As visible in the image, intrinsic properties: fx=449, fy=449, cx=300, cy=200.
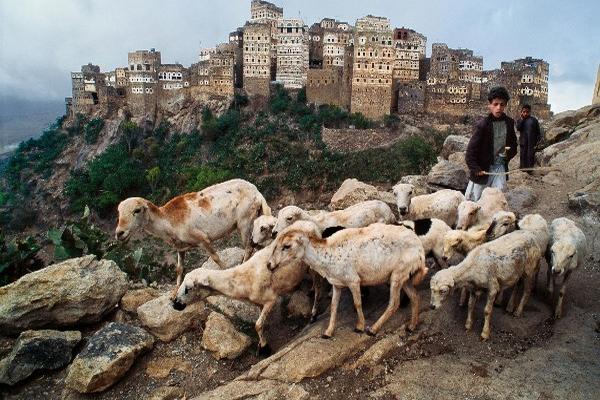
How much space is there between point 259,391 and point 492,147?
573cm

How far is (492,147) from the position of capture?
7891mm

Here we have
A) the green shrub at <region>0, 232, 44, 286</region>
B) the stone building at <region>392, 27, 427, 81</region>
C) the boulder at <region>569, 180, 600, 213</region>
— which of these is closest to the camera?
the green shrub at <region>0, 232, 44, 286</region>

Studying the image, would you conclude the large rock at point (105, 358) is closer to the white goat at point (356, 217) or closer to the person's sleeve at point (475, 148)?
the white goat at point (356, 217)

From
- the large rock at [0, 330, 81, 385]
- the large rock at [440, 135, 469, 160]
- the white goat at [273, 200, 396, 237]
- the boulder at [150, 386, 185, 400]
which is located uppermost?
the large rock at [440, 135, 469, 160]

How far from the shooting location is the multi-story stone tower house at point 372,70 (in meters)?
48.3

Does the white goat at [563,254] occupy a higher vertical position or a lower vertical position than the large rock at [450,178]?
lower

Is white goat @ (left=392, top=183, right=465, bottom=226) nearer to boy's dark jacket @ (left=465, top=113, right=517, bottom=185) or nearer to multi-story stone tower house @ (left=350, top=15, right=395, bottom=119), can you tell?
boy's dark jacket @ (left=465, top=113, right=517, bottom=185)

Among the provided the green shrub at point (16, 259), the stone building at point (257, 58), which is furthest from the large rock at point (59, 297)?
the stone building at point (257, 58)

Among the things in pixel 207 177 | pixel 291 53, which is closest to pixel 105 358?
pixel 207 177

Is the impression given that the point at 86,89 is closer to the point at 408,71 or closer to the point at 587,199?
the point at 408,71

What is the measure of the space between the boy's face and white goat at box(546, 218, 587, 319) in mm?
2215

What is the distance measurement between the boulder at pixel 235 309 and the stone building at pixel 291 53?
51648mm

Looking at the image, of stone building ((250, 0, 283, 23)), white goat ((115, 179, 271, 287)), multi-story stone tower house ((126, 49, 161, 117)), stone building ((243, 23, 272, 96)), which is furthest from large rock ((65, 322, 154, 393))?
stone building ((250, 0, 283, 23))

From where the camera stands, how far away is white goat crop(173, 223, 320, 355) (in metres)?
5.67
